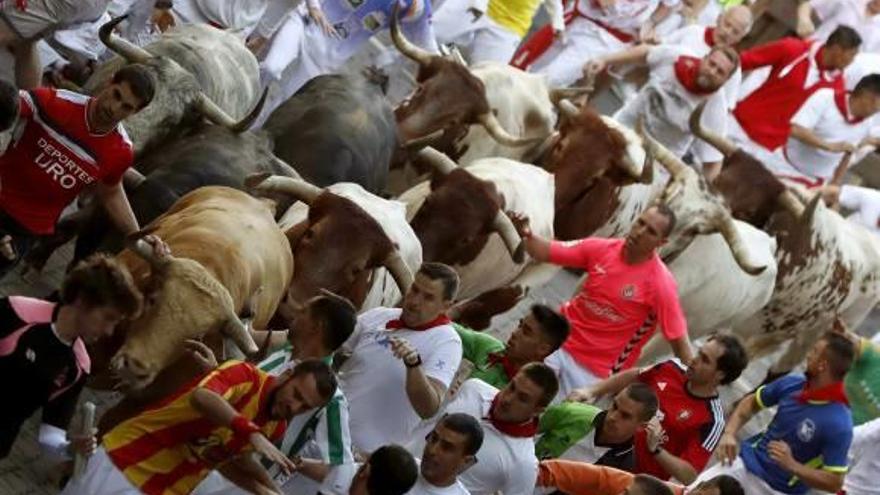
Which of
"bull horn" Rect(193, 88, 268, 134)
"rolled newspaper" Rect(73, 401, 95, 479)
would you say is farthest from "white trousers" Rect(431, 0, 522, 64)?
"rolled newspaper" Rect(73, 401, 95, 479)

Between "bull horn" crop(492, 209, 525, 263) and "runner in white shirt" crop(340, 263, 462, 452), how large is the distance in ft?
6.87

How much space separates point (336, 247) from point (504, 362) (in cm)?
123

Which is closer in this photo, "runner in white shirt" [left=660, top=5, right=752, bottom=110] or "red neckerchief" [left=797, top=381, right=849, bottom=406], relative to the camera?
"red neckerchief" [left=797, top=381, right=849, bottom=406]

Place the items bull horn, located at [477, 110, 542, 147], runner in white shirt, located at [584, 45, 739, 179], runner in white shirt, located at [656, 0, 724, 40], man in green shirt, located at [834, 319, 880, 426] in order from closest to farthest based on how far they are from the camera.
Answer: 1. man in green shirt, located at [834, 319, 880, 426]
2. bull horn, located at [477, 110, 542, 147]
3. runner in white shirt, located at [584, 45, 739, 179]
4. runner in white shirt, located at [656, 0, 724, 40]

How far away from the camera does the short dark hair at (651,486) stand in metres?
7.17

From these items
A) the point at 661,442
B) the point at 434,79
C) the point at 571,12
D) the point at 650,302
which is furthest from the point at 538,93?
the point at 661,442

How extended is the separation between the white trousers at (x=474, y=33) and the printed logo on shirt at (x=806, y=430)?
6104 millimetres

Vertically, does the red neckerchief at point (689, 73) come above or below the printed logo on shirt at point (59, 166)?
below

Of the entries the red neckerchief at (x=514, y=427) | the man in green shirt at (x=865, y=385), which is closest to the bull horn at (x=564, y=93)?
the man in green shirt at (x=865, y=385)

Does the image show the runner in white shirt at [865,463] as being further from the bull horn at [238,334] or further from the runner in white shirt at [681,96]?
the runner in white shirt at [681,96]

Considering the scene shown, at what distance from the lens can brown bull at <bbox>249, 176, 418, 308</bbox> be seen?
8.94 meters

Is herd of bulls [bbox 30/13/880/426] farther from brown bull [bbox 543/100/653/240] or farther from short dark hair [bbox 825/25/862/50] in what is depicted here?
short dark hair [bbox 825/25/862/50]

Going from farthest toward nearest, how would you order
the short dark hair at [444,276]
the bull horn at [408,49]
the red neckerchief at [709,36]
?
1. the red neckerchief at [709,36]
2. the bull horn at [408,49]
3. the short dark hair at [444,276]

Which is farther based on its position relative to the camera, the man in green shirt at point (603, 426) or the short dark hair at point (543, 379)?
the man in green shirt at point (603, 426)
